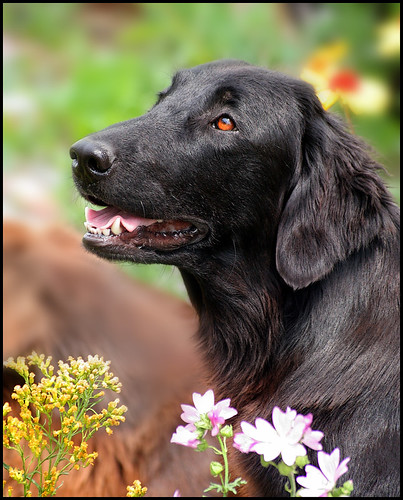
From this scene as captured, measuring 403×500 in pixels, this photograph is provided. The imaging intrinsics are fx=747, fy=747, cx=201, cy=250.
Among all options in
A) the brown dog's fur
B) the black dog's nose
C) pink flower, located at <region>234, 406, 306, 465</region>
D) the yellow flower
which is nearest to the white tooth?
the black dog's nose

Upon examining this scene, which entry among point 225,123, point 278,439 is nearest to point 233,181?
point 225,123

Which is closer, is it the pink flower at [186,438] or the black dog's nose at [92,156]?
the pink flower at [186,438]

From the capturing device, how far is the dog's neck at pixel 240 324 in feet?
9.36

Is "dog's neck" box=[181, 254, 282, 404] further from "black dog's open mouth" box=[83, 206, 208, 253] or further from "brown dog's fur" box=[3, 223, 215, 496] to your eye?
"brown dog's fur" box=[3, 223, 215, 496]

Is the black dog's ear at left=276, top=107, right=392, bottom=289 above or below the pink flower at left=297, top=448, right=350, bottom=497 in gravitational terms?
above

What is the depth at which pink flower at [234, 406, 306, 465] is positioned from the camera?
6.22 feet

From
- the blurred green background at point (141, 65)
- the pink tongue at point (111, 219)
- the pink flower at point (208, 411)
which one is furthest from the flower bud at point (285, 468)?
the blurred green background at point (141, 65)

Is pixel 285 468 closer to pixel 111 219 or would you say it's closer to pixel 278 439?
pixel 278 439

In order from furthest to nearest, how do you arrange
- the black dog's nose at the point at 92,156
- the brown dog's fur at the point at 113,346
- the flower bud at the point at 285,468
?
the brown dog's fur at the point at 113,346 < the black dog's nose at the point at 92,156 < the flower bud at the point at 285,468

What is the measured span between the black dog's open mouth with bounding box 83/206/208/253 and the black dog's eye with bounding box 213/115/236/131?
0.36 metres

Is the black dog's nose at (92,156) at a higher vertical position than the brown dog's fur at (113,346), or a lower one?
higher

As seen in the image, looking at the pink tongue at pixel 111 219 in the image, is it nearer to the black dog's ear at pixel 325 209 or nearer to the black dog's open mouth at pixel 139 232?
the black dog's open mouth at pixel 139 232

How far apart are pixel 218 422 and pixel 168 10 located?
21.0 ft

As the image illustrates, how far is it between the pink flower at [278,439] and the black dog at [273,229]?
0.62 metres
